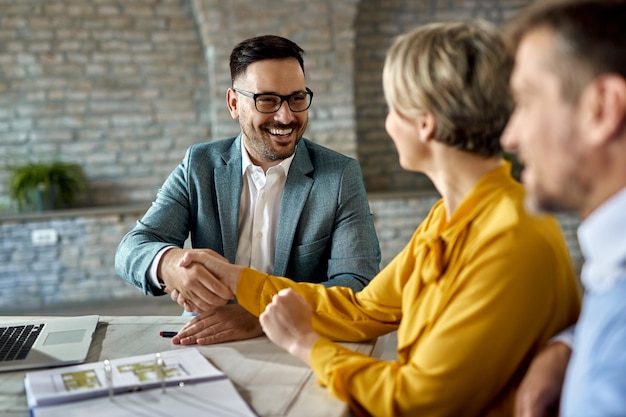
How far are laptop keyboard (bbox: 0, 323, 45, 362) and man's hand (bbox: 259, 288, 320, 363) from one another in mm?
610

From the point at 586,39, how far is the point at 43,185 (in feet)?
17.4

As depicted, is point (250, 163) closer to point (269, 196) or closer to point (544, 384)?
point (269, 196)

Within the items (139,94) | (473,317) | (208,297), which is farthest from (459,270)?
(139,94)

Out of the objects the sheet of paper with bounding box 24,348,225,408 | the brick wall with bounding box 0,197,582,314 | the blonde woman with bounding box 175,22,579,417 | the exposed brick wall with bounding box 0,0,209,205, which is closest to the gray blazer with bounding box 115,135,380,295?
the sheet of paper with bounding box 24,348,225,408

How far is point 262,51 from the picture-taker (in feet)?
7.75

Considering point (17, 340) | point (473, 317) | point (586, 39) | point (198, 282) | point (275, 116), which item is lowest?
point (17, 340)

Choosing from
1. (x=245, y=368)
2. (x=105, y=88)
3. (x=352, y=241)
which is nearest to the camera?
(x=245, y=368)

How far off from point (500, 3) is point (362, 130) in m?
1.64

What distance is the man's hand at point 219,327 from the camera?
Answer: 176 cm

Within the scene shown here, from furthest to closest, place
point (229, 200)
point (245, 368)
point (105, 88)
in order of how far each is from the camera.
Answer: point (105, 88) < point (229, 200) < point (245, 368)

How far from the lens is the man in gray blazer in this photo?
2.28 meters

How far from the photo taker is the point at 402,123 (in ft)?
4.66

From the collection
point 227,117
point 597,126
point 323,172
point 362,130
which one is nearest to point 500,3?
point 362,130

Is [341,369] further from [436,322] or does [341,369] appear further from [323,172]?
[323,172]
